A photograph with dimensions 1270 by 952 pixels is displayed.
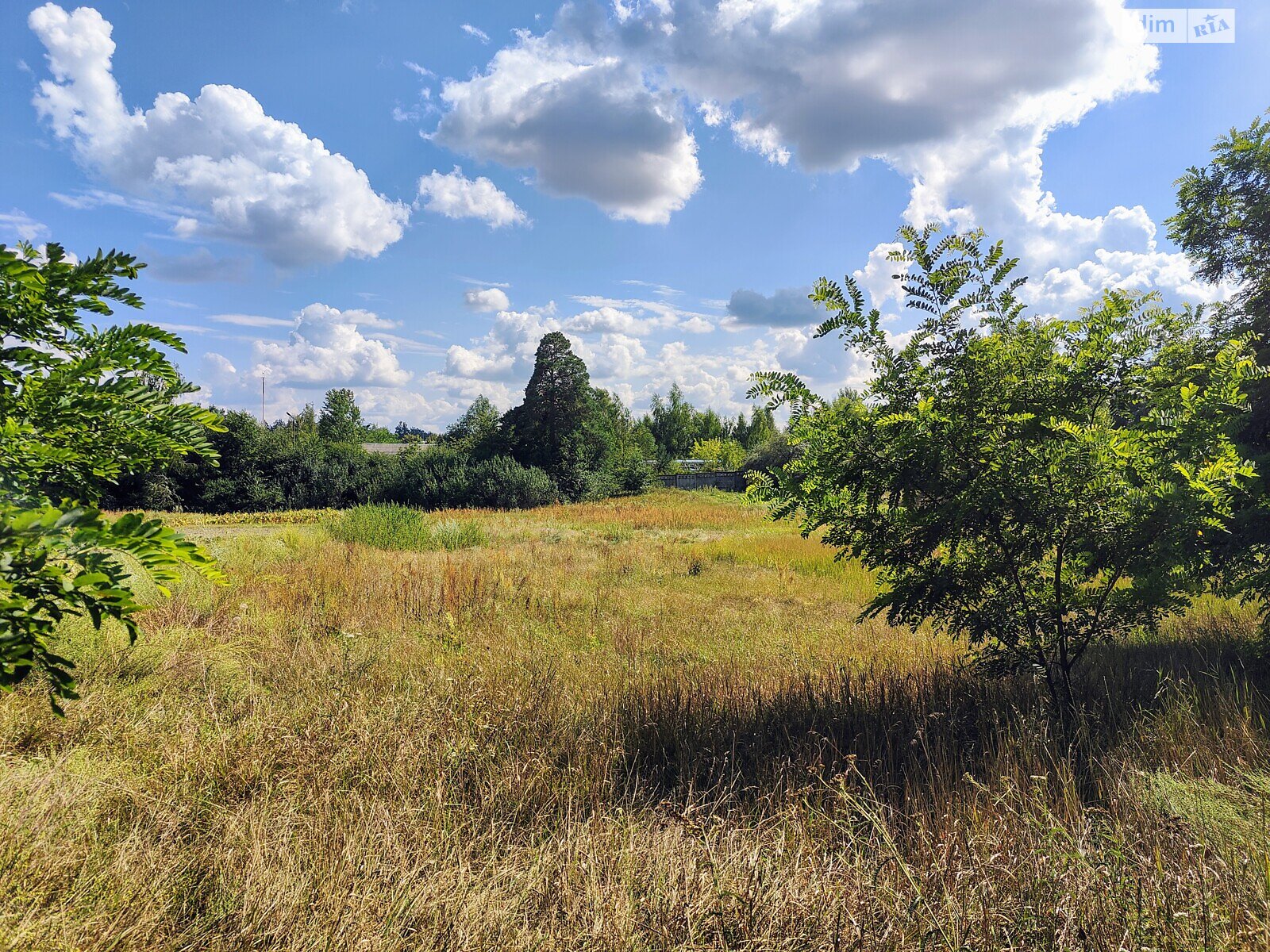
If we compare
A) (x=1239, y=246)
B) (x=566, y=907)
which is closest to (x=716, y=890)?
(x=566, y=907)

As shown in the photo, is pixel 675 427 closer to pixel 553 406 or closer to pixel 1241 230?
pixel 553 406

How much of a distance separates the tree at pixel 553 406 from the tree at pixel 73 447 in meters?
34.8

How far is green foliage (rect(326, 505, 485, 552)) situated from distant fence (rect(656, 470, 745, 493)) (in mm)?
29402

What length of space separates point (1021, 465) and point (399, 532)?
14008 mm

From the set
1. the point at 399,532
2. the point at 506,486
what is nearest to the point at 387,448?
the point at 506,486

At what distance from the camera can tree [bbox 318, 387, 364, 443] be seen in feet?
222

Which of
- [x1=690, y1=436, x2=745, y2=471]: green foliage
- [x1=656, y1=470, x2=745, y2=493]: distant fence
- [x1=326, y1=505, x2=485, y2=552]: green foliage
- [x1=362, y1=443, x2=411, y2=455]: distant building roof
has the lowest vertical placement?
[x1=656, y1=470, x2=745, y2=493]: distant fence

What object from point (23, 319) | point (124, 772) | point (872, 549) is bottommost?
point (124, 772)

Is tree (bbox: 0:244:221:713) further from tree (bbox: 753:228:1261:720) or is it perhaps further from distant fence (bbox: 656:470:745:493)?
distant fence (bbox: 656:470:745:493)

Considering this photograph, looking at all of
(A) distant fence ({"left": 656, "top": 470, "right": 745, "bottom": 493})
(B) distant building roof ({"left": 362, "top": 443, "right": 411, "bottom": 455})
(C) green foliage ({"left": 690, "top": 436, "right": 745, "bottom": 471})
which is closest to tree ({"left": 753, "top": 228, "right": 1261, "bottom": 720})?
(A) distant fence ({"left": 656, "top": 470, "right": 745, "bottom": 493})

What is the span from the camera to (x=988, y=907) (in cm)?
215

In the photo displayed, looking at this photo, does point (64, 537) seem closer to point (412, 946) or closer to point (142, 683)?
point (412, 946)

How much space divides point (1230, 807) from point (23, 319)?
4832 mm

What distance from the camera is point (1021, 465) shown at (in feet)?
12.5
